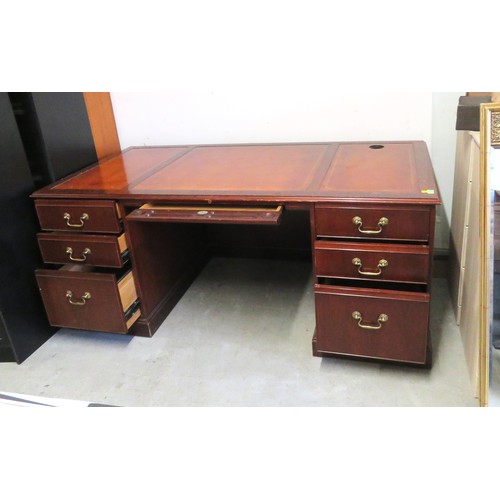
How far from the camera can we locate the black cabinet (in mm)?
1630

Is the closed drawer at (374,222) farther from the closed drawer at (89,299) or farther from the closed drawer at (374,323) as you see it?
the closed drawer at (89,299)

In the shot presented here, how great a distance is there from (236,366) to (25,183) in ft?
3.31

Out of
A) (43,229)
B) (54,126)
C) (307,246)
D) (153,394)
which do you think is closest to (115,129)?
(54,126)

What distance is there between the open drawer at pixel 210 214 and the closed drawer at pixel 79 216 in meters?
0.09

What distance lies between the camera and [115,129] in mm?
2240

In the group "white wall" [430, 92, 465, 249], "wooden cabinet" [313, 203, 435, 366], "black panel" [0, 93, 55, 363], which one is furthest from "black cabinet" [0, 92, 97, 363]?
"white wall" [430, 92, 465, 249]

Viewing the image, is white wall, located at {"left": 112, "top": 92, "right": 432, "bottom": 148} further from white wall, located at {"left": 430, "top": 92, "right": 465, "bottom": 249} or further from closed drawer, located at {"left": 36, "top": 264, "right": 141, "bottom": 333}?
closed drawer, located at {"left": 36, "top": 264, "right": 141, "bottom": 333}

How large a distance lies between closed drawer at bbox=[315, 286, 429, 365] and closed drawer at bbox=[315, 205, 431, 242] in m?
0.17

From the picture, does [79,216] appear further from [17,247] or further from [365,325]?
[365,325]

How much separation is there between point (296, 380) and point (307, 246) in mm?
850

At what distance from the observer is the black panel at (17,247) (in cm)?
162

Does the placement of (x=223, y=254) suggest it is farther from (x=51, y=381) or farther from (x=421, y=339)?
(x=421, y=339)

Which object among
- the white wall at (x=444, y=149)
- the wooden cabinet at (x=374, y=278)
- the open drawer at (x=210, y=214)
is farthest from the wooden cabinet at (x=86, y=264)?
the white wall at (x=444, y=149)

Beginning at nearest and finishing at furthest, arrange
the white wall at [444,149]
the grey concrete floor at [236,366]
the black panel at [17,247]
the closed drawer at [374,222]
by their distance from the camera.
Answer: the closed drawer at [374,222], the grey concrete floor at [236,366], the black panel at [17,247], the white wall at [444,149]
